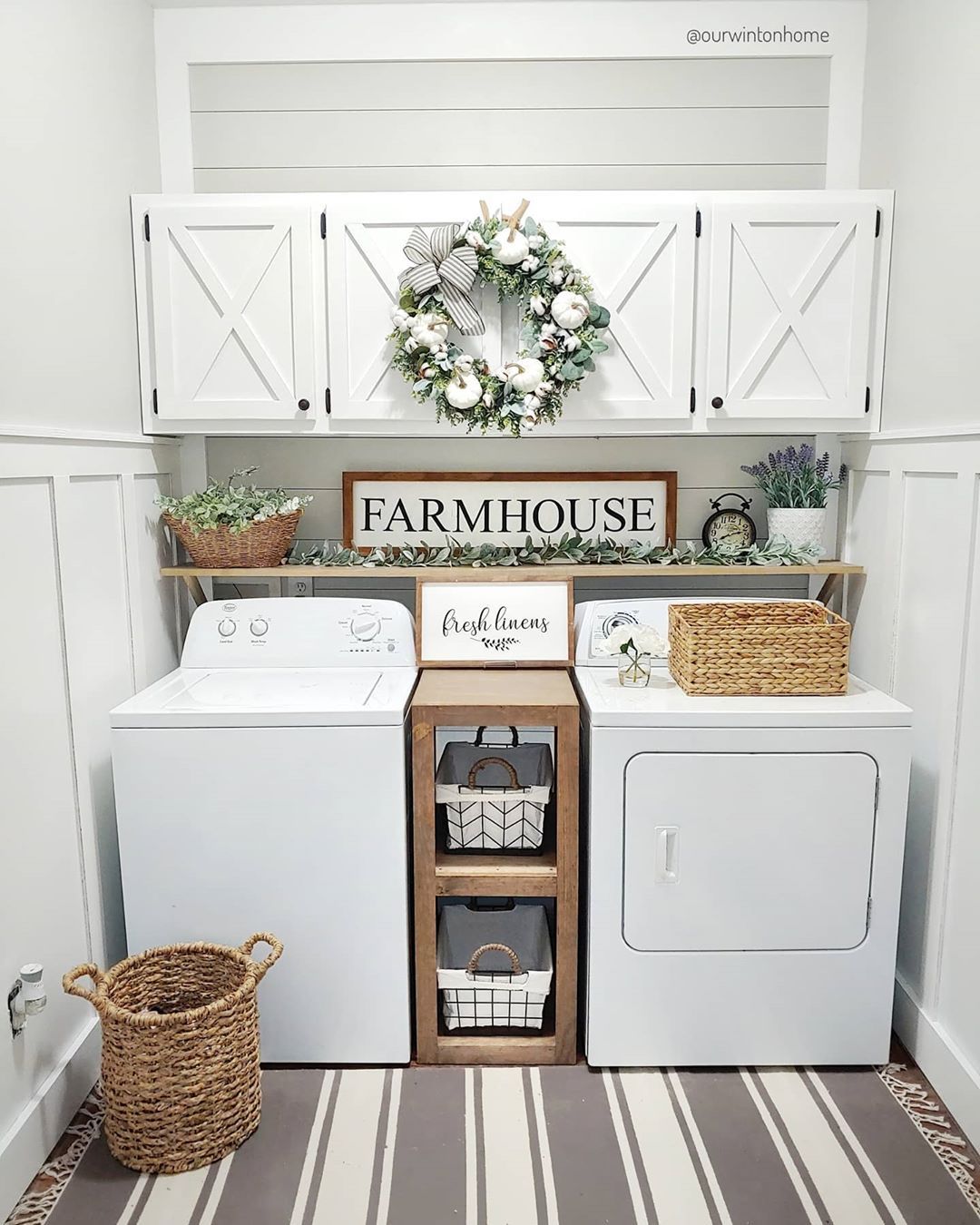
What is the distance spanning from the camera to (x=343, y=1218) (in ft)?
5.64

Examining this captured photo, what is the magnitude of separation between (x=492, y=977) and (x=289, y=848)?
0.55 m

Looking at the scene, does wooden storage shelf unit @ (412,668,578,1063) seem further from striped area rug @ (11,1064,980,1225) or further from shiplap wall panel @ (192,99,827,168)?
shiplap wall panel @ (192,99,827,168)

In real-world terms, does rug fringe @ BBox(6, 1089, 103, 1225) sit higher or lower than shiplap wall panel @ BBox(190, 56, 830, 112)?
lower

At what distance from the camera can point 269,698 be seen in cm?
219

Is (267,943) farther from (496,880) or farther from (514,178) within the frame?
(514,178)

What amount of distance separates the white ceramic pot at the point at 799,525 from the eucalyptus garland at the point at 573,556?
2 cm

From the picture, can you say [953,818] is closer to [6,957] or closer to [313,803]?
[313,803]

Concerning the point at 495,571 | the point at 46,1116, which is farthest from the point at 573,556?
the point at 46,1116

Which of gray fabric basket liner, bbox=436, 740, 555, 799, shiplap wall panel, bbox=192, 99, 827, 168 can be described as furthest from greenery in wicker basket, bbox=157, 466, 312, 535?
shiplap wall panel, bbox=192, 99, 827, 168

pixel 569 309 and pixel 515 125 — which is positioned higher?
pixel 515 125

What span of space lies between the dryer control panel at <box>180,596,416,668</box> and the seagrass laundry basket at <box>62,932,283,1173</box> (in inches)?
30.0

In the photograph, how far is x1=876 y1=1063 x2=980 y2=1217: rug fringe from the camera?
180 cm

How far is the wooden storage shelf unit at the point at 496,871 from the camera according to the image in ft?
6.84

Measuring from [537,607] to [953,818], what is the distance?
1.07 metres
